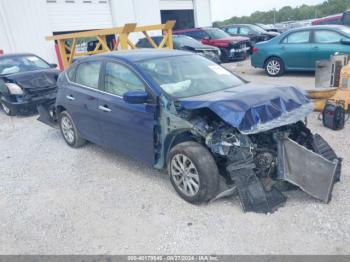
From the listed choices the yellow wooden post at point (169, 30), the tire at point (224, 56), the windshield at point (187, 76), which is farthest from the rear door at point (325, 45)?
the windshield at point (187, 76)

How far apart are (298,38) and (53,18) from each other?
11.2 m

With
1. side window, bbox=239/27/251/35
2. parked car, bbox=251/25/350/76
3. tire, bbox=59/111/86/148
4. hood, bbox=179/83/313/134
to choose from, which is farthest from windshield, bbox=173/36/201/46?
hood, bbox=179/83/313/134

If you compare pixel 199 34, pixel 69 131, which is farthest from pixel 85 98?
pixel 199 34

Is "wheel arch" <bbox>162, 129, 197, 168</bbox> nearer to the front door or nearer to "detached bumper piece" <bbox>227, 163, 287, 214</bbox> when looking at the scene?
the front door

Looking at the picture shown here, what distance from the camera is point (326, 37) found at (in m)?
9.12

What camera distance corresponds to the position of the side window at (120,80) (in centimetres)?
402

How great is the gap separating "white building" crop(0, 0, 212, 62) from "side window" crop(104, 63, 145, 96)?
450 inches

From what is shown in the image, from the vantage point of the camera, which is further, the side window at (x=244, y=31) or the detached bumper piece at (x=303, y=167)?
the side window at (x=244, y=31)

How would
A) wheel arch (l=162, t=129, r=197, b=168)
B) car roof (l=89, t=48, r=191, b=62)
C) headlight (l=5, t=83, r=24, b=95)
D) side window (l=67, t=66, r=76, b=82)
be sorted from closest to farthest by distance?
wheel arch (l=162, t=129, r=197, b=168), car roof (l=89, t=48, r=191, b=62), side window (l=67, t=66, r=76, b=82), headlight (l=5, t=83, r=24, b=95)

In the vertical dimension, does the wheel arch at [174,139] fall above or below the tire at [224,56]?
above

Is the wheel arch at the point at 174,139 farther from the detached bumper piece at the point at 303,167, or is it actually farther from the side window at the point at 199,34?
the side window at the point at 199,34

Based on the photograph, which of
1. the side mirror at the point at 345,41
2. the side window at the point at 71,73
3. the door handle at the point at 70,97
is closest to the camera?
the door handle at the point at 70,97

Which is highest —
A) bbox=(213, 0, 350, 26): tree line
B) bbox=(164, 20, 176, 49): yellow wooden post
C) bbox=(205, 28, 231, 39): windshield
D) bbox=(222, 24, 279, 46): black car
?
bbox=(164, 20, 176, 49): yellow wooden post

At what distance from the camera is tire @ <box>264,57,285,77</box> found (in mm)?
10134
